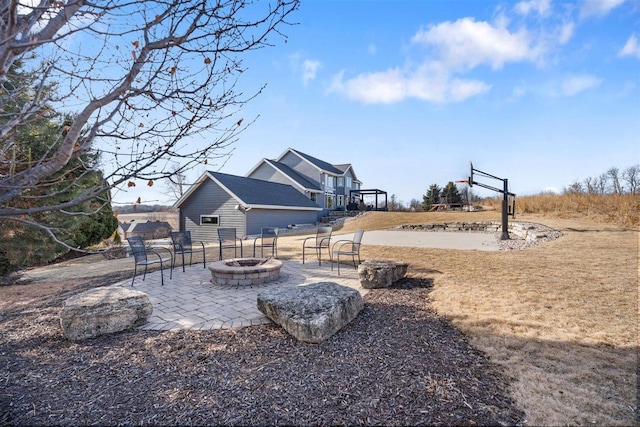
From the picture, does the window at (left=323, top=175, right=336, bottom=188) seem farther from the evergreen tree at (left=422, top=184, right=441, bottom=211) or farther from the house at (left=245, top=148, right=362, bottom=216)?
the evergreen tree at (left=422, top=184, right=441, bottom=211)

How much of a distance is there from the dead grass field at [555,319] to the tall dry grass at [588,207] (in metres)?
6.03

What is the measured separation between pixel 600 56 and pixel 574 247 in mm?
4720

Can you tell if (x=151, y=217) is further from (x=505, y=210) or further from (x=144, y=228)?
(x=505, y=210)

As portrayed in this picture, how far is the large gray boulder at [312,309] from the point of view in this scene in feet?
10.5

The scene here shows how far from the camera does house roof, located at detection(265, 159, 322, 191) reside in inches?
1072

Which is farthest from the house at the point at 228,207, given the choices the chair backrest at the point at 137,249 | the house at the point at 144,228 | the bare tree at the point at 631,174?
the bare tree at the point at 631,174

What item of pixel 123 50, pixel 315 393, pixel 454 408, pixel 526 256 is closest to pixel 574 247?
pixel 526 256

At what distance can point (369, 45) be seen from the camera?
6785mm

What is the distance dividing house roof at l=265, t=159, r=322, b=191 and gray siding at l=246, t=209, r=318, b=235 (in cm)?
336

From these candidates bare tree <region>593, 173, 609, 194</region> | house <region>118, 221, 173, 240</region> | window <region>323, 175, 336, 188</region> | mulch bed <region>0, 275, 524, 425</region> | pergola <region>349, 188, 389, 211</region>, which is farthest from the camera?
pergola <region>349, 188, 389, 211</region>

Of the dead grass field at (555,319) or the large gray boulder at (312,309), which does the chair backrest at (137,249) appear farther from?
the dead grass field at (555,319)

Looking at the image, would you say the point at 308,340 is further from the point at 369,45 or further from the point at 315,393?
the point at 369,45

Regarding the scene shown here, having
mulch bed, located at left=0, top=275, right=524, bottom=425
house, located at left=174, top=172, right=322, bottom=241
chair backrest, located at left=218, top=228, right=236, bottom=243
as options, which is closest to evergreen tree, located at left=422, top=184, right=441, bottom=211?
house, located at left=174, top=172, right=322, bottom=241

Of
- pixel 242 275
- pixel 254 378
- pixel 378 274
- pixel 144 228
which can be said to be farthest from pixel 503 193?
pixel 144 228
